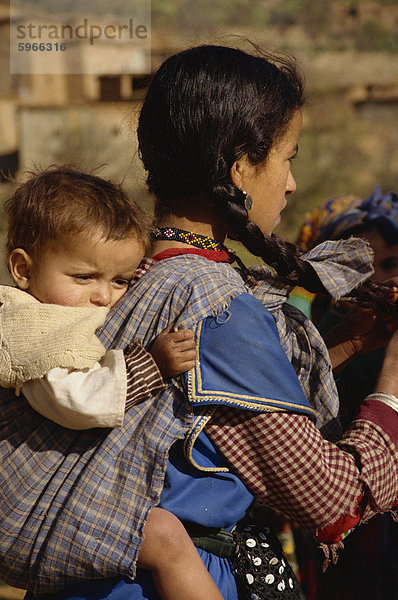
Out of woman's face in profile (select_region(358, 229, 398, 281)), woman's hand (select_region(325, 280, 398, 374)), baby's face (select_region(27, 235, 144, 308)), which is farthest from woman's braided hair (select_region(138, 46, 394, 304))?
woman's face in profile (select_region(358, 229, 398, 281))

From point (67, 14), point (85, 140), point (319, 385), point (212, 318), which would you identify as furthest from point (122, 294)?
point (67, 14)

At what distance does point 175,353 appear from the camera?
177cm

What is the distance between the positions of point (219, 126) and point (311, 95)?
13400mm

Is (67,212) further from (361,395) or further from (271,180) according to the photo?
(361,395)

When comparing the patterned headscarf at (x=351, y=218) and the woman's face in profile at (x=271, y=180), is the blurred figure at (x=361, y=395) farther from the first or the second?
the woman's face in profile at (x=271, y=180)

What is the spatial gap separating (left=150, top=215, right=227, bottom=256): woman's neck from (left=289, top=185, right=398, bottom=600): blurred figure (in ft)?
2.98

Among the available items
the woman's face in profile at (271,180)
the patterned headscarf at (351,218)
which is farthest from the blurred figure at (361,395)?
the woman's face in profile at (271,180)

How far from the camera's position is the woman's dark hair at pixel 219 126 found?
204 centimetres

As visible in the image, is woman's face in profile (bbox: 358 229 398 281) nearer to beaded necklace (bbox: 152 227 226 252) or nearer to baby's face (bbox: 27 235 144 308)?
beaded necklace (bbox: 152 227 226 252)

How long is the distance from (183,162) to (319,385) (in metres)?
0.76

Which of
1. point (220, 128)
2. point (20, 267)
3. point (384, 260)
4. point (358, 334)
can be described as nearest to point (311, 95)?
point (384, 260)

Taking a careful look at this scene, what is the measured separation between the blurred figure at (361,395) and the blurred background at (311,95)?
9537 millimetres

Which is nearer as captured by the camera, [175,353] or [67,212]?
[175,353]

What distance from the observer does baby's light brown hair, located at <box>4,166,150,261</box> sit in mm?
1959
